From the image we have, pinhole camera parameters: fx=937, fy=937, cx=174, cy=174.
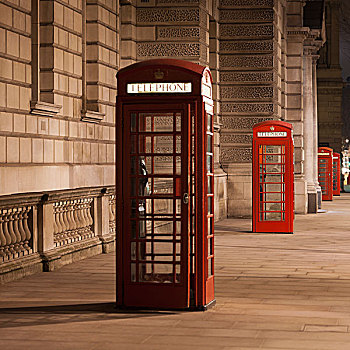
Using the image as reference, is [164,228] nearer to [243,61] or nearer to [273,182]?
[273,182]

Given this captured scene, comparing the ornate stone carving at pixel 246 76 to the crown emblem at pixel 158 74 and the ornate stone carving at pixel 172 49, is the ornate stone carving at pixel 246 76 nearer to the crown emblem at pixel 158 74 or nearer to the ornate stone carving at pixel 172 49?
the ornate stone carving at pixel 172 49

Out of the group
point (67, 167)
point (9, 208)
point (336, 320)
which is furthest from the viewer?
point (67, 167)

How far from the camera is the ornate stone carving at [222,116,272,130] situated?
22.7 m

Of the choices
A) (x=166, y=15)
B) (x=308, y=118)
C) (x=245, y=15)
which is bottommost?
(x=308, y=118)

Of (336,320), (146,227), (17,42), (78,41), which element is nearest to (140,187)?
(146,227)

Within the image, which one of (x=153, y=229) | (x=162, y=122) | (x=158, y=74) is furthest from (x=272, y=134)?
(x=158, y=74)

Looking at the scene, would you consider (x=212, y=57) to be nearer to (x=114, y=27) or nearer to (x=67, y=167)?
(x=114, y=27)

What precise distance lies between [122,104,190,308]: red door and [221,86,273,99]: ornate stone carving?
14.1 m

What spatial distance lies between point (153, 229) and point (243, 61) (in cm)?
1456

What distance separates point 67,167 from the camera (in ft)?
48.3

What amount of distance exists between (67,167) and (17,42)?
2.59m

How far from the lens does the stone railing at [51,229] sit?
10.7 metres

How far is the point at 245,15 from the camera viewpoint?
22750 millimetres

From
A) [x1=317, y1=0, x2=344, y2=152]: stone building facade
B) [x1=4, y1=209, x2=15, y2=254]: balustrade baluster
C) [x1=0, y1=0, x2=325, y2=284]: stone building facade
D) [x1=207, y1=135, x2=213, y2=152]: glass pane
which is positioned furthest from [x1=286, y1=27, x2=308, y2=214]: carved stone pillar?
[x1=317, y1=0, x2=344, y2=152]: stone building facade
